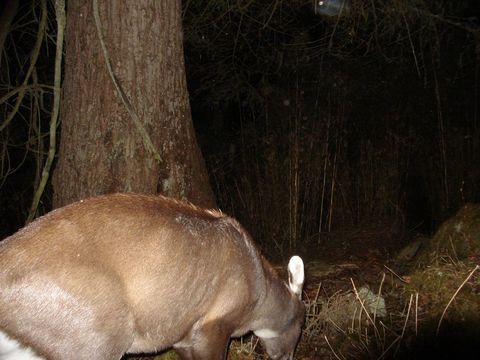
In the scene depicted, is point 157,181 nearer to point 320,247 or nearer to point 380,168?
point 320,247

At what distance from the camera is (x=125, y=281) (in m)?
3.35

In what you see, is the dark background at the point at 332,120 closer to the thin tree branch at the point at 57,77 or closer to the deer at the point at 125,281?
the thin tree branch at the point at 57,77

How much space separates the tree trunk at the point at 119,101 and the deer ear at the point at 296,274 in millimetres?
1271

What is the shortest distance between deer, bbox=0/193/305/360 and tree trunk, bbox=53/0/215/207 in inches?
37.6

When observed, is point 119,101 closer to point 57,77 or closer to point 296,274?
point 57,77

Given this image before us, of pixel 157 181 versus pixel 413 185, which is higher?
pixel 157 181

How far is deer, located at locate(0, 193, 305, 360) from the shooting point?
3.10 m

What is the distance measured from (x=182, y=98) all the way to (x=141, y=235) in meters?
1.91

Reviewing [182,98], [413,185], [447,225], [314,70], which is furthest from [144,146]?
[314,70]

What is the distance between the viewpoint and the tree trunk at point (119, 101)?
4.68 metres

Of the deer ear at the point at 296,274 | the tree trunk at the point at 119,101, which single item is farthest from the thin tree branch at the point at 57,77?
the deer ear at the point at 296,274

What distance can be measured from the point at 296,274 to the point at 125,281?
6.37 feet

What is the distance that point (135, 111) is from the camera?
4.72 metres

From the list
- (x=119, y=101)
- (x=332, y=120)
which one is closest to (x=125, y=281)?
(x=119, y=101)
